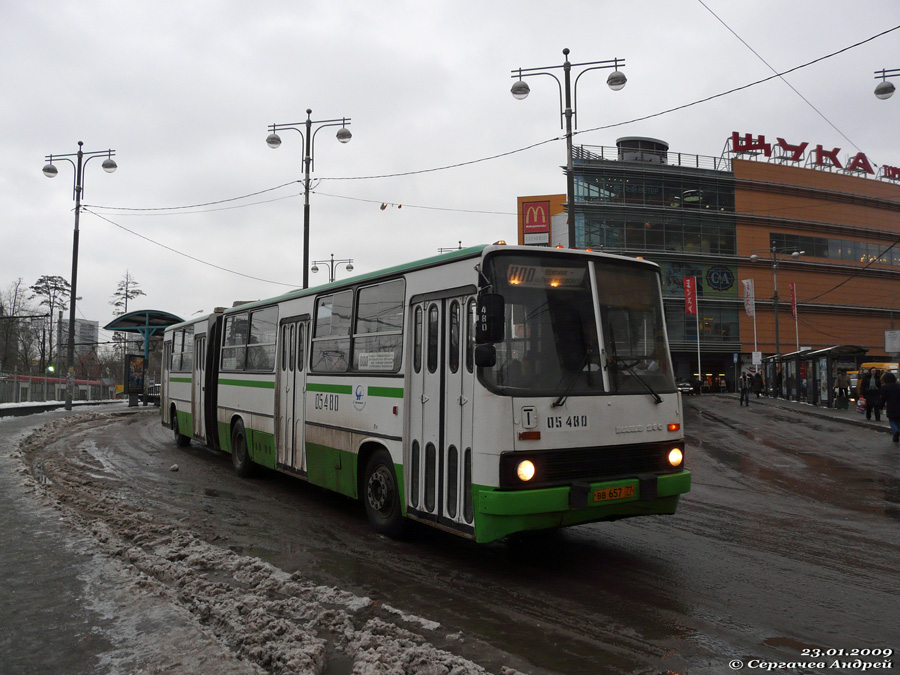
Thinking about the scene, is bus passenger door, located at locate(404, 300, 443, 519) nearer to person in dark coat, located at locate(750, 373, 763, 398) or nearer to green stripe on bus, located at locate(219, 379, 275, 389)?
green stripe on bus, located at locate(219, 379, 275, 389)

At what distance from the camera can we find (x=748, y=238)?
65.5 metres

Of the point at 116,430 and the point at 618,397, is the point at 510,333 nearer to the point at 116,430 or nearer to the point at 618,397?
the point at 618,397

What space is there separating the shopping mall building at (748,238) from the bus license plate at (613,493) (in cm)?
5302

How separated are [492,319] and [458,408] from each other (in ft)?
3.42

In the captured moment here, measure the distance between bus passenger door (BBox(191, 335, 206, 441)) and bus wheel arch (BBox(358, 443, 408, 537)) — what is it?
24.6 ft

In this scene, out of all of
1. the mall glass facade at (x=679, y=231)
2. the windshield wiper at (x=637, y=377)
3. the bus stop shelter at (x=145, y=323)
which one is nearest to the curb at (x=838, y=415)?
the windshield wiper at (x=637, y=377)

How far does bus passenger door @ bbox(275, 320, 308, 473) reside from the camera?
9.77 m

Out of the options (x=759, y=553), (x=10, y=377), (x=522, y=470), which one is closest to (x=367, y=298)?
(x=522, y=470)

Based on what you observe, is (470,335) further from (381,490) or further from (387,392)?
(381,490)

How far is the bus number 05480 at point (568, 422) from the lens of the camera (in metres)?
6.01

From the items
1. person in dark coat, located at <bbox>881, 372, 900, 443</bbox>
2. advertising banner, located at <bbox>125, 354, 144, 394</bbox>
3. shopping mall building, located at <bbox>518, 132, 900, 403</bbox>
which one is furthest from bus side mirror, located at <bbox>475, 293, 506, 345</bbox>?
shopping mall building, located at <bbox>518, 132, 900, 403</bbox>

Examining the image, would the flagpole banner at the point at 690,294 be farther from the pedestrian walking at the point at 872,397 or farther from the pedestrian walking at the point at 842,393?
the pedestrian walking at the point at 872,397

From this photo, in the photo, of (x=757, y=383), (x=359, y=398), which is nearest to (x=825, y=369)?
(x=757, y=383)

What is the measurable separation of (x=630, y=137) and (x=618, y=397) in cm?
6192
